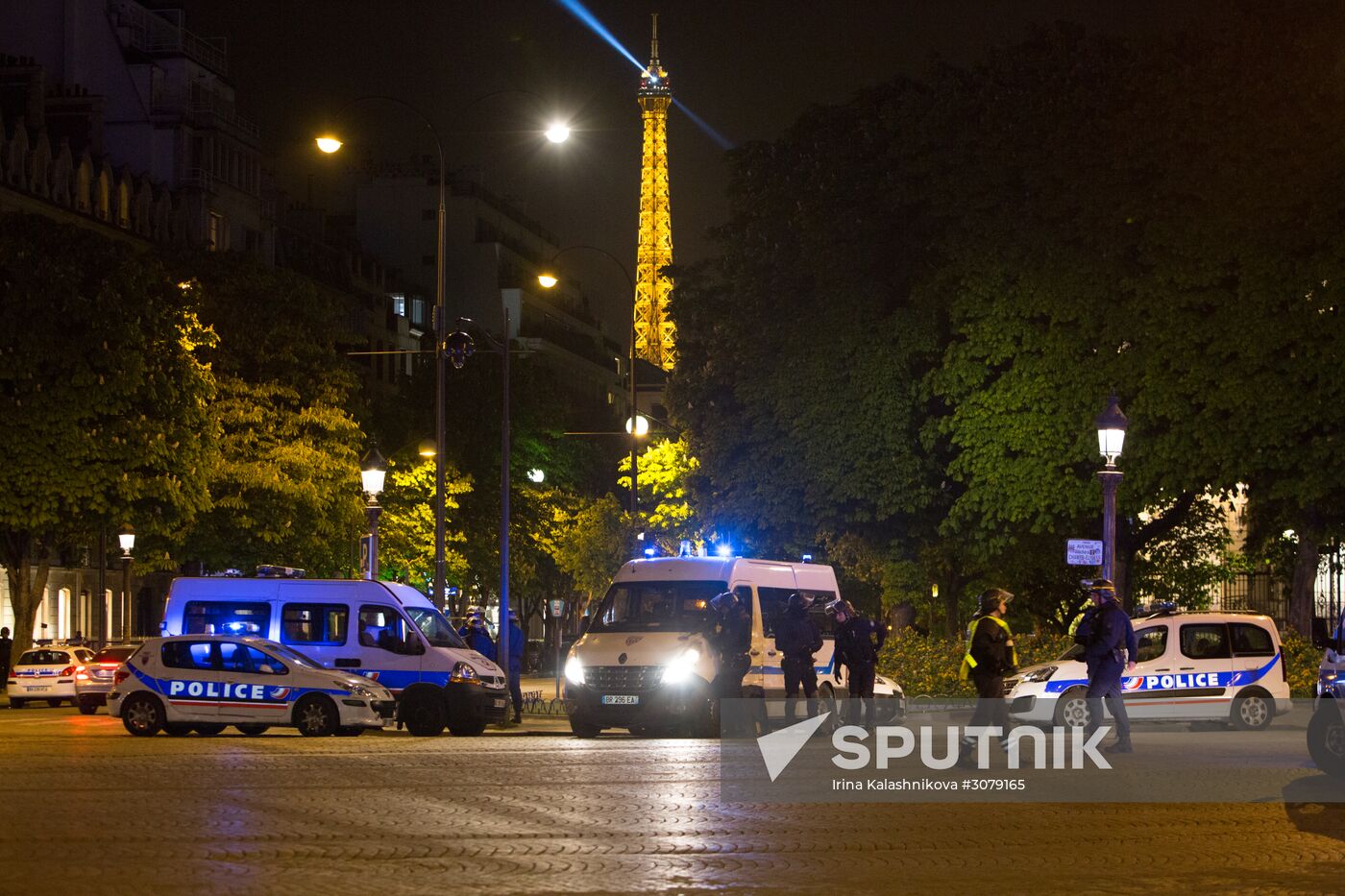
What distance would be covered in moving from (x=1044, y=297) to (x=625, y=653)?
583 inches

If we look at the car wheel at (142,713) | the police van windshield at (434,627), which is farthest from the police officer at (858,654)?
the car wheel at (142,713)

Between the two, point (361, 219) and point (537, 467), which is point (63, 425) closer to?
point (537, 467)

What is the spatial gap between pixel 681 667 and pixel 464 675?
4.00 metres

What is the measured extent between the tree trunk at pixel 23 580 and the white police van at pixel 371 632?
19430mm

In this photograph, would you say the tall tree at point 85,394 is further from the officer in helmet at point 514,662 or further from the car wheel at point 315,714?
the car wheel at point 315,714

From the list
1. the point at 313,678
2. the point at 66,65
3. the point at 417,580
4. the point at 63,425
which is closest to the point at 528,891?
the point at 313,678

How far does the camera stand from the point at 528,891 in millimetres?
11648

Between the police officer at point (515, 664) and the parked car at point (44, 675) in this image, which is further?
the parked car at point (44, 675)

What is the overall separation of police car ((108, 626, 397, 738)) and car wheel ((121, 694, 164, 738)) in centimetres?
1

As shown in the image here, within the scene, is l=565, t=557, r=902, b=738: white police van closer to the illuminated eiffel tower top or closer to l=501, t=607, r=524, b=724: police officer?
l=501, t=607, r=524, b=724: police officer

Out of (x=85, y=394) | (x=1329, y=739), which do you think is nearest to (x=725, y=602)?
(x=1329, y=739)

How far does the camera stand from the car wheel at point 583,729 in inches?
1091

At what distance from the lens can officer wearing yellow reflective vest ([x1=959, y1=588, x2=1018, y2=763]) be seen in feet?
65.4

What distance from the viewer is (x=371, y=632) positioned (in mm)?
29688
